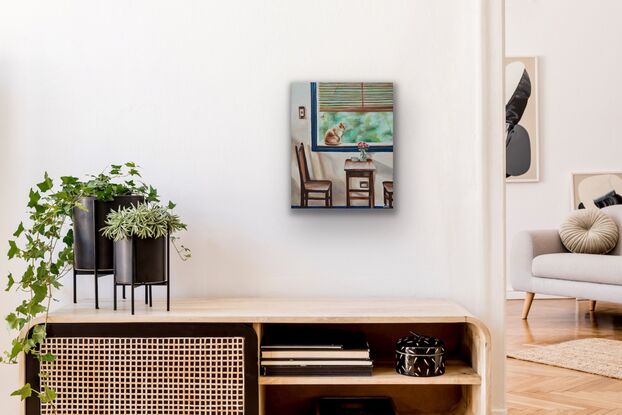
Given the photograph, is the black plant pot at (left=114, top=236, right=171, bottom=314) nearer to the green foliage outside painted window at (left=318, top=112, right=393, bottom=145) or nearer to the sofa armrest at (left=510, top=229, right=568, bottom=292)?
the green foliage outside painted window at (left=318, top=112, right=393, bottom=145)

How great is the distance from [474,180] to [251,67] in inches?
32.4

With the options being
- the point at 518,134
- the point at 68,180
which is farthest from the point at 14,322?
the point at 518,134

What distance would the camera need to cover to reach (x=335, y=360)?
2189 mm

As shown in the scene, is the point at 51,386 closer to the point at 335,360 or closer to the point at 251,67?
the point at 335,360

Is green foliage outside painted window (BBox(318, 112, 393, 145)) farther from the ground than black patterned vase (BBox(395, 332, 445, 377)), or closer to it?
farther from the ground

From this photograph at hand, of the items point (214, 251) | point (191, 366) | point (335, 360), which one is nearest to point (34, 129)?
point (214, 251)

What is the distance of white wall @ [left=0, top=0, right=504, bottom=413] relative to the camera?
8.16 feet

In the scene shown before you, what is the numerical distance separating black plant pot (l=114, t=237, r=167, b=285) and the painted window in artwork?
637mm

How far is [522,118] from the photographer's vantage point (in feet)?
19.2

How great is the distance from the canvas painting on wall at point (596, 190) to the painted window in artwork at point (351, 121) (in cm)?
376

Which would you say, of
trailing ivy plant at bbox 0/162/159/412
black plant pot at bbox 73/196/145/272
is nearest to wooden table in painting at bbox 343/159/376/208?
trailing ivy plant at bbox 0/162/159/412

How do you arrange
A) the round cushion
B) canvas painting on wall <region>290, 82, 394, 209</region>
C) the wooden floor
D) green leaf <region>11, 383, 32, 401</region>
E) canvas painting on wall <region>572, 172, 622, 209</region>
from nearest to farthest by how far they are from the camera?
green leaf <region>11, 383, 32, 401</region> → canvas painting on wall <region>290, 82, 394, 209</region> → the wooden floor → the round cushion → canvas painting on wall <region>572, 172, 622, 209</region>

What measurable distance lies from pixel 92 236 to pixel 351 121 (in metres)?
0.88

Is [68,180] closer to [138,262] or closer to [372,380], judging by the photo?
[138,262]
